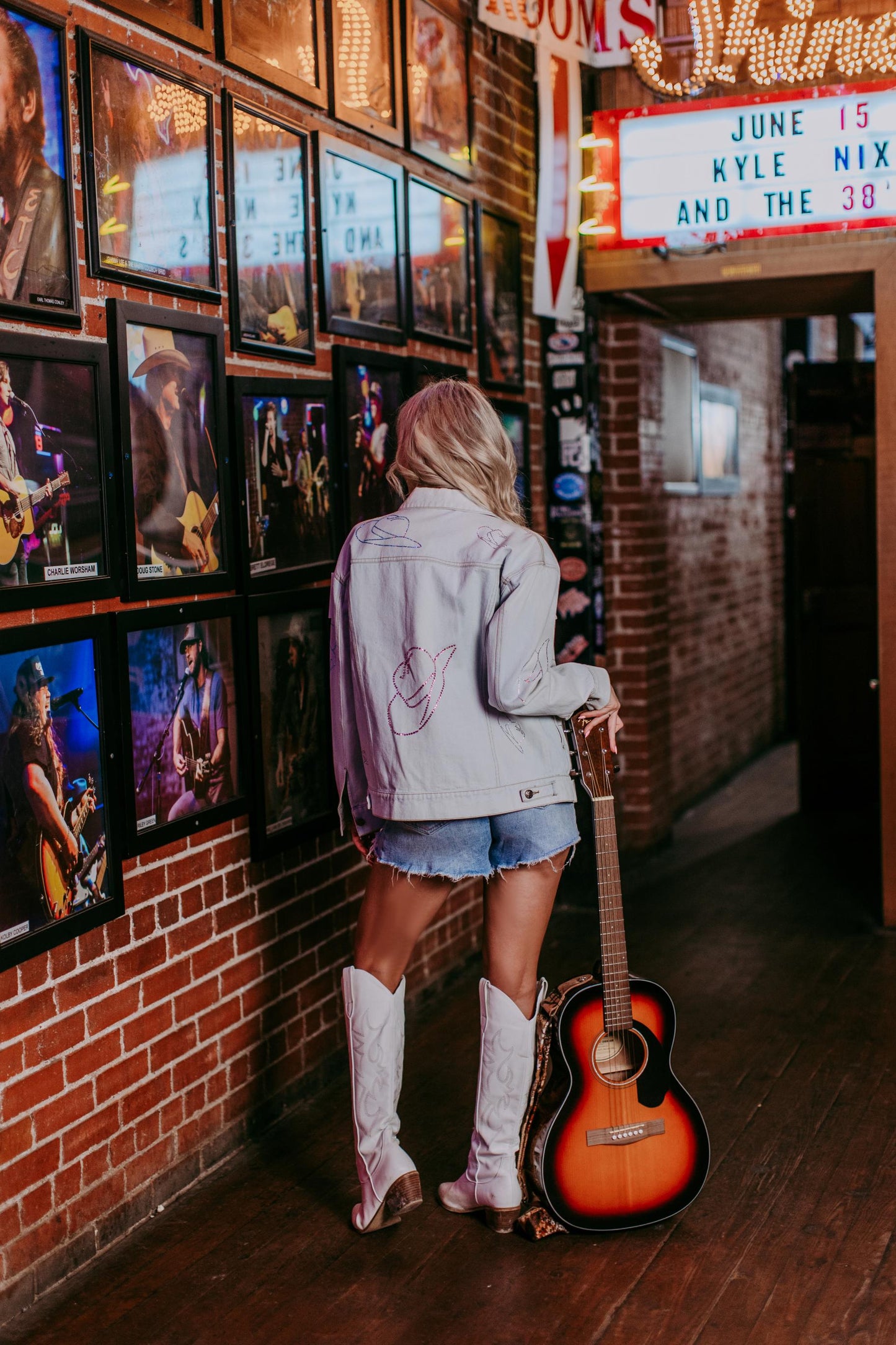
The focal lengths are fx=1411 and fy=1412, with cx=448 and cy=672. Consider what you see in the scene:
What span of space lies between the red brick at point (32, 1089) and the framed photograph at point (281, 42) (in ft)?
7.78

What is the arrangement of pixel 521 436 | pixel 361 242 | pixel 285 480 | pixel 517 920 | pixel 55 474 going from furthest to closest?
pixel 521 436 → pixel 361 242 → pixel 285 480 → pixel 517 920 → pixel 55 474

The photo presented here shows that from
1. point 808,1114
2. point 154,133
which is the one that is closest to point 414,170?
point 154,133

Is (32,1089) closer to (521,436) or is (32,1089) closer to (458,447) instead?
(458,447)

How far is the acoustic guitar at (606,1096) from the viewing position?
10.00 feet

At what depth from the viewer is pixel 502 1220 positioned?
10.2ft

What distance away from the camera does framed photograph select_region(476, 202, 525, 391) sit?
509 centimetres

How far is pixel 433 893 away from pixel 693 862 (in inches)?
144

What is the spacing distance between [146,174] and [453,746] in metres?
1.42

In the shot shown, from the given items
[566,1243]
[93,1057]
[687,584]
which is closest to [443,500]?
[93,1057]

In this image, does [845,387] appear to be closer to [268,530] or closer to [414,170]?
[414,170]

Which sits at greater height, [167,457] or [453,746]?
[167,457]

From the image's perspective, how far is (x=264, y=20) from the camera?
3605 mm

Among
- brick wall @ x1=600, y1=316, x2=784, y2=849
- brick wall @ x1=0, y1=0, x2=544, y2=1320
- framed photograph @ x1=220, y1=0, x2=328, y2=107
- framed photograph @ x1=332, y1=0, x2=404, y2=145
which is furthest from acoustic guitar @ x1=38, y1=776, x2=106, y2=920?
brick wall @ x1=600, y1=316, x2=784, y2=849

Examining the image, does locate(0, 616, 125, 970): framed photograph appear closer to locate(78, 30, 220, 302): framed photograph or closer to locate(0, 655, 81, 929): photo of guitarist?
locate(0, 655, 81, 929): photo of guitarist
